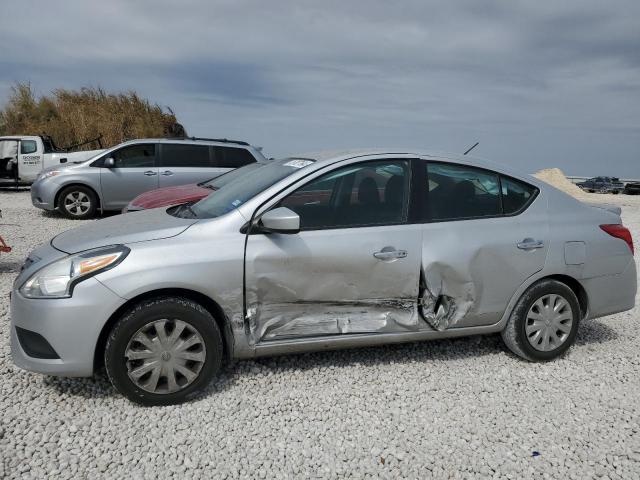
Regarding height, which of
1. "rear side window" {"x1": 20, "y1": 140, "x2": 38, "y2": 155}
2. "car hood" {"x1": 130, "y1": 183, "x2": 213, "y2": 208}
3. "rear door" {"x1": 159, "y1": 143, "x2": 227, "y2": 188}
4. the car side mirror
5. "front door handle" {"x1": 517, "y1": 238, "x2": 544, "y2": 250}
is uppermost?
"rear side window" {"x1": 20, "y1": 140, "x2": 38, "y2": 155}

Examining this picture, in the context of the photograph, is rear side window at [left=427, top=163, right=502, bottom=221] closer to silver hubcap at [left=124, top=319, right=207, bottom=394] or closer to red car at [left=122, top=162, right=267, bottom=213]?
silver hubcap at [left=124, top=319, right=207, bottom=394]

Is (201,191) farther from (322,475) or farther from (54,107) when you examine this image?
(54,107)

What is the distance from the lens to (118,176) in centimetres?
1178

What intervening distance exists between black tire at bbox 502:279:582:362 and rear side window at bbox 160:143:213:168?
357 inches

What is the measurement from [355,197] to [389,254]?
0.47 m

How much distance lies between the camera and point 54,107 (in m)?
27.4

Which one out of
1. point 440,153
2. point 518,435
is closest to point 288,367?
point 518,435

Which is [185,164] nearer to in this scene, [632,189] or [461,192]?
[461,192]

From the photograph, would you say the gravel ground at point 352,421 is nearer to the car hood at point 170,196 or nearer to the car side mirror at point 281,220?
the car side mirror at point 281,220

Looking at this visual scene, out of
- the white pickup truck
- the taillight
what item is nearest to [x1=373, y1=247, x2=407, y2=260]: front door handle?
the taillight

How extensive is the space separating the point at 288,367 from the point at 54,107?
27.6 m

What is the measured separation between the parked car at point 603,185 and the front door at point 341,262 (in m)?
37.3

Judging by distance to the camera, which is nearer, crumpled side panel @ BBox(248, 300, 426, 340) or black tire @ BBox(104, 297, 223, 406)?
black tire @ BBox(104, 297, 223, 406)

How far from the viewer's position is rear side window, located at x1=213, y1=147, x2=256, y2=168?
12.3m
